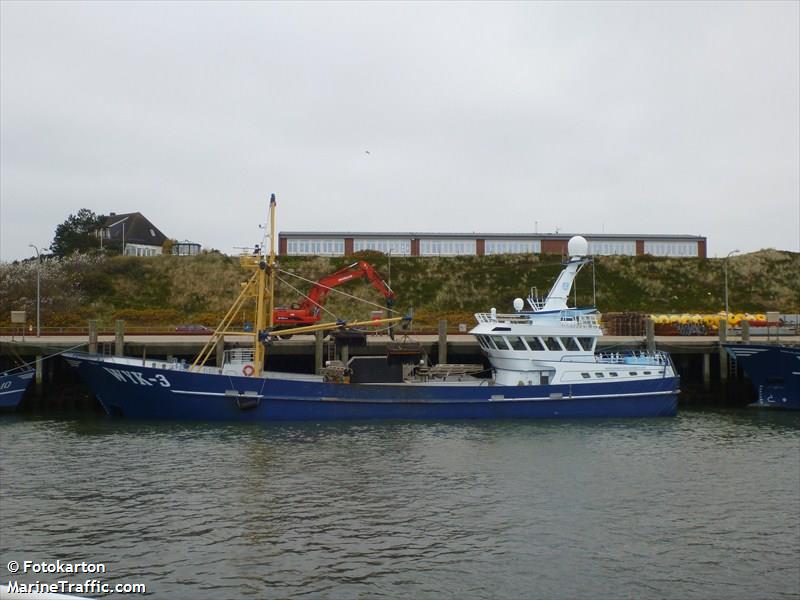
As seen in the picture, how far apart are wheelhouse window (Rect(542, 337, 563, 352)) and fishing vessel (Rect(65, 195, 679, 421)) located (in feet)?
0.14

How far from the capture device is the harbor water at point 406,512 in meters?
13.2

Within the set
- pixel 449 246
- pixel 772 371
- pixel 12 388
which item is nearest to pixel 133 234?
pixel 449 246

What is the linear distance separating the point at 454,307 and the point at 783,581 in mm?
48027

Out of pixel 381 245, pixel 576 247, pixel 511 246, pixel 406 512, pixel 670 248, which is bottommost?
pixel 406 512

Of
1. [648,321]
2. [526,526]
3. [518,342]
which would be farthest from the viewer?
[648,321]

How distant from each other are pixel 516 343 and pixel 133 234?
2259 inches

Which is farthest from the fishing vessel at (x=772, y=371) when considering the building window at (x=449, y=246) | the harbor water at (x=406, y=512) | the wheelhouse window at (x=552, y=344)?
the building window at (x=449, y=246)

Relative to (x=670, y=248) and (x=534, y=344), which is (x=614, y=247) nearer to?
(x=670, y=248)

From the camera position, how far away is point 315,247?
7081cm

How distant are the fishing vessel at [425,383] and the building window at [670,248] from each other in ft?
147

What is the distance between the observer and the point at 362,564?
13797 millimetres

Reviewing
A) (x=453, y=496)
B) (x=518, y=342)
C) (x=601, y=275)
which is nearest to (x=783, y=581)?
(x=453, y=496)

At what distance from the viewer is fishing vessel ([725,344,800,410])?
32875 millimetres

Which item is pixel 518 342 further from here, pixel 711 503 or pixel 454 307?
pixel 454 307
